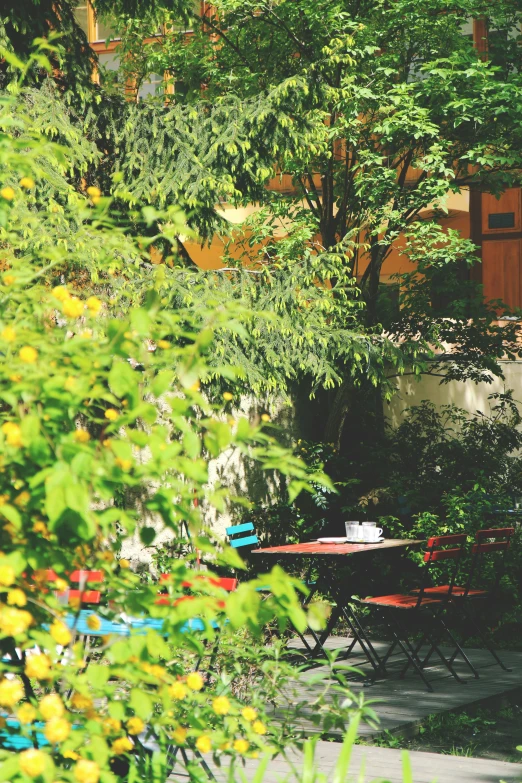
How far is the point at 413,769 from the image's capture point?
519 centimetres

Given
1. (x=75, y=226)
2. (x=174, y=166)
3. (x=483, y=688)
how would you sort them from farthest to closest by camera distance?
1. (x=174, y=166)
2. (x=75, y=226)
3. (x=483, y=688)

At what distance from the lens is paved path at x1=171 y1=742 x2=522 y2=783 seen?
4.99m

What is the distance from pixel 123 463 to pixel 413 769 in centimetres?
379

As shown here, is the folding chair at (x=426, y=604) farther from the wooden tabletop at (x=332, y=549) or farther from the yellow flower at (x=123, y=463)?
the yellow flower at (x=123, y=463)

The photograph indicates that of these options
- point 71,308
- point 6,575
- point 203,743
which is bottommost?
point 203,743

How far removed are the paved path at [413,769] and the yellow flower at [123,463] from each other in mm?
3282

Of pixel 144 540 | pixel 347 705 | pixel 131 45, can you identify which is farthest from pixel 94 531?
pixel 131 45

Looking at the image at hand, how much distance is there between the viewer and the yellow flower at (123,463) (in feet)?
6.56

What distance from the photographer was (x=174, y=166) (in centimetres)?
905

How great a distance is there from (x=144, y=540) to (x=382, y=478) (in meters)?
9.21

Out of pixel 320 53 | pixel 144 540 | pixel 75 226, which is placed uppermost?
pixel 320 53

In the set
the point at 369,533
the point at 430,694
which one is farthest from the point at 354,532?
the point at 430,694

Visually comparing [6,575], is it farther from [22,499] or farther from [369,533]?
[369,533]

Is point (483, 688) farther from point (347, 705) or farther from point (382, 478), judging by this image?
point (347, 705)
